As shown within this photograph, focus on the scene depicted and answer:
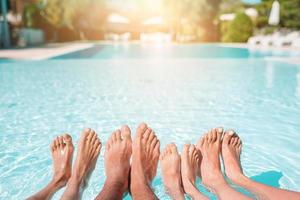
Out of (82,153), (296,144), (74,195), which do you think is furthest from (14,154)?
(296,144)

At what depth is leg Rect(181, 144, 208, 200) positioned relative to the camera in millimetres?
1910

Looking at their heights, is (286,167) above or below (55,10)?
below

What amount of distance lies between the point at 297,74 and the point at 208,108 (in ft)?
14.5

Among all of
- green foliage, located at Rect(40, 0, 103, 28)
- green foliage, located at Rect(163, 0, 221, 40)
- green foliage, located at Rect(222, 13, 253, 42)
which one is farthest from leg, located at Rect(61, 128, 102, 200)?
green foliage, located at Rect(40, 0, 103, 28)

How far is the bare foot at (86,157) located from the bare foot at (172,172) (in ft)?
1.65

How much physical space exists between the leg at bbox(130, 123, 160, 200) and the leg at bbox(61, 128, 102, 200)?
0.31 meters

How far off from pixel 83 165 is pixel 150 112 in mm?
2483

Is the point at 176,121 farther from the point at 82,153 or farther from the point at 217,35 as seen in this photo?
the point at 217,35

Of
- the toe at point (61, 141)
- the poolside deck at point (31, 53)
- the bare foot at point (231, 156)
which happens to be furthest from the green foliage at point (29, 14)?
the bare foot at point (231, 156)

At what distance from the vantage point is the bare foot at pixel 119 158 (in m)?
1.94

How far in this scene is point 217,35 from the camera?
2653cm

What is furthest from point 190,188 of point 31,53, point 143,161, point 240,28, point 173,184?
point 240,28

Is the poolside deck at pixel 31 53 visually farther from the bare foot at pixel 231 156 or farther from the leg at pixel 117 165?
the bare foot at pixel 231 156

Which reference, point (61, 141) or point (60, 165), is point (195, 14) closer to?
point (61, 141)
